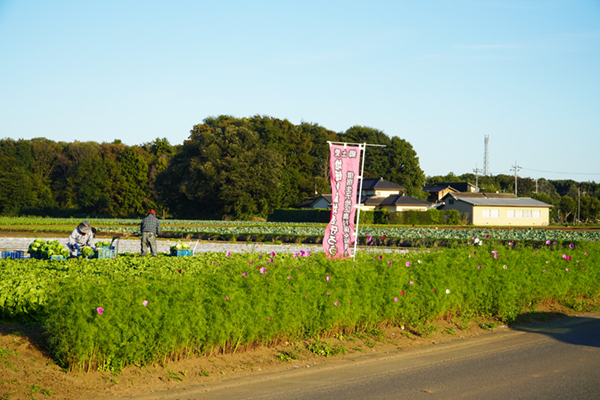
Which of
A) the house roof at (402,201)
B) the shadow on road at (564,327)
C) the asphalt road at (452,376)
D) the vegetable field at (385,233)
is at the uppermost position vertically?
the house roof at (402,201)

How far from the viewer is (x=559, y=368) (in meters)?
6.80

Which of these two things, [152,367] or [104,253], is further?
[104,253]

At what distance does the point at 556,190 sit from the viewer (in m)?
135

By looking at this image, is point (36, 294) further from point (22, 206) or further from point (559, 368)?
point (22, 206)

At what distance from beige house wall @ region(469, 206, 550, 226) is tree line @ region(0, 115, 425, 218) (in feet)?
77.6

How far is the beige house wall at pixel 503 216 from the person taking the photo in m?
61.4

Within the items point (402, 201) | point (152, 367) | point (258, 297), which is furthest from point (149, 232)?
point (402, 201)

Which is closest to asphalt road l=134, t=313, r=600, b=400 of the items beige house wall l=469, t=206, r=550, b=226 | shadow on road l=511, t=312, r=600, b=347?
shadow on road l=511, t=312, r=600, b=347

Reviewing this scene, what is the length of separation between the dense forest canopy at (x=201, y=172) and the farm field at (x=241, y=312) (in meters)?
54.1

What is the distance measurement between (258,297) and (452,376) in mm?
2680

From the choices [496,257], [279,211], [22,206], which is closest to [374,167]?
[279,211]

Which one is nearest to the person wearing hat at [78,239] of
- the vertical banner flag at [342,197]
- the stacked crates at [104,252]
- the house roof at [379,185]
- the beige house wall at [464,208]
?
the stacked crates at [104,252]

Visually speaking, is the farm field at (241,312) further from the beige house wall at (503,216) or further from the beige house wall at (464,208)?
the beige house wall at (503,216)

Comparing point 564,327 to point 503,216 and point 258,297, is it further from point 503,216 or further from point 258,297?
point 503,216
